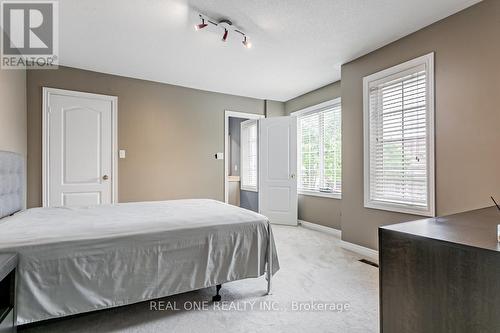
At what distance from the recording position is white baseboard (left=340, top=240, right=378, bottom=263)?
3.12 meters

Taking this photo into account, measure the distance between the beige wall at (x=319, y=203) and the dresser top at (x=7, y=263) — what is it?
384 cm

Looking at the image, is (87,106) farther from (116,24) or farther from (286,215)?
(286,215)

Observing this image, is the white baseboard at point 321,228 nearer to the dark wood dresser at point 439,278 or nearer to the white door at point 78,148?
the dark wood dresser at point 439,278

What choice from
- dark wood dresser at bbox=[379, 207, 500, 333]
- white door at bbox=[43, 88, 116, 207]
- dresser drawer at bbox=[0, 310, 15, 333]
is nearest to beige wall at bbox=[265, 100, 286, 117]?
white door at bbox=[43, 88, 116, 207]

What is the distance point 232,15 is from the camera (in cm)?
243

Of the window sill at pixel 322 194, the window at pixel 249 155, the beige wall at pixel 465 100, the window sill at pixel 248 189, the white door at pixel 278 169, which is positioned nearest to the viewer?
the beige wall at pixel 465 100

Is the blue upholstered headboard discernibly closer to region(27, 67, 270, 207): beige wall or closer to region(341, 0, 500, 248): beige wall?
region(27, 67, 270, 207): beige wall

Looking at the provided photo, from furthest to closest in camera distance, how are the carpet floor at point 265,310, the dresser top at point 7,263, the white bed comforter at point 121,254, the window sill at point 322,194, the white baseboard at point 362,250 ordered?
1. the window sill at point 322,194
2. the white baseboard at point 362,250
3. the carpet floor at point 265,310
4. the white bed comforter at point 121,254
5. the dresser top at point 7,263

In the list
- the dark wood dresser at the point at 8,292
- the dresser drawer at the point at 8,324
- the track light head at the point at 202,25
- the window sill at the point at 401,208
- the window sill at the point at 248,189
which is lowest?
the dresser drawer at the point at 8,324

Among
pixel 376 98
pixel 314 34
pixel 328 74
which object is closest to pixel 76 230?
pixel 314 34

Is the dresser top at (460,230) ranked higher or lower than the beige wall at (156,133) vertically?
lower

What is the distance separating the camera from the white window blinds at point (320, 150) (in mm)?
4281

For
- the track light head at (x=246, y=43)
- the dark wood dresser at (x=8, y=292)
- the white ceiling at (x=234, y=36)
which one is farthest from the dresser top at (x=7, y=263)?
the track light head at (x=246, y=43)

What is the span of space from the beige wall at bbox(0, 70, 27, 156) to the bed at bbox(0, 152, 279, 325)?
21.0 inches
